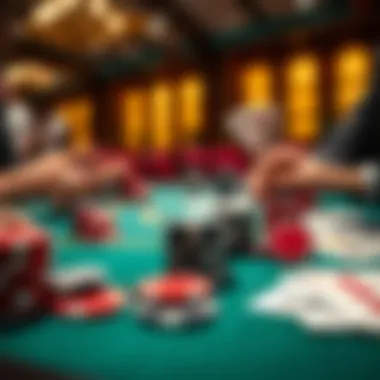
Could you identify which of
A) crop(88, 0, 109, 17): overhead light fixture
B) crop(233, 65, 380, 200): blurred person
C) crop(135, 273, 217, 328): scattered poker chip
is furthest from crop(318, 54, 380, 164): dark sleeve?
crop(88, 0, 109, 17): overhead light fixture

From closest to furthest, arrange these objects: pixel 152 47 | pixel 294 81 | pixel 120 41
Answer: pixel 120 41
pixel 152 47
pixel 294 81

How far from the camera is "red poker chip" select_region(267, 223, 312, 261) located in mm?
1420

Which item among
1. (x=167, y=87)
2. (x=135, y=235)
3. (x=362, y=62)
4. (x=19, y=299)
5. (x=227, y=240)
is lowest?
(x=19, y=299)

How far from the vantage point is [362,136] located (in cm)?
180

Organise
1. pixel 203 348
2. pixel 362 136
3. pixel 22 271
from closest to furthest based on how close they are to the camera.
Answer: pixel 203 348, pixel 22 271, pixel 362 136

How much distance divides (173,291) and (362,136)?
1.04 metres

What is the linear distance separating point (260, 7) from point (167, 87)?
1.73 feet

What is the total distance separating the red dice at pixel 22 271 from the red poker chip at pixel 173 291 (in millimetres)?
175

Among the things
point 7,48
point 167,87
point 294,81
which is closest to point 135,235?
point 167,87

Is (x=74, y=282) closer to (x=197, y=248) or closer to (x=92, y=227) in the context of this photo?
(x=197, y=248)

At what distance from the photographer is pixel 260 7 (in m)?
1.31

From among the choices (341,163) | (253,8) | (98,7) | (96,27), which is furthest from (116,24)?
(341,163)

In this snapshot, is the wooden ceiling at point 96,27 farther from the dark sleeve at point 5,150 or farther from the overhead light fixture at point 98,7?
the dark sleeve at point 5,150

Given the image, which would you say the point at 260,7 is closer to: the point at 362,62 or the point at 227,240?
the point at 227,240
